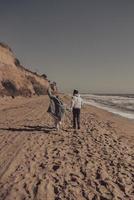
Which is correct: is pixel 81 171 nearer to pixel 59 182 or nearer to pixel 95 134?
pixel 59 182

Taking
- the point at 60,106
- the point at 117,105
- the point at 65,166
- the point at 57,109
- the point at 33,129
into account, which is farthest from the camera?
the point at 117,105

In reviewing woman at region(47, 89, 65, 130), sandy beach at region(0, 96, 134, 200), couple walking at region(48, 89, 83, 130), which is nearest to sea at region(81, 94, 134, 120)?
couple walking at region(48, 89, 83, 130)

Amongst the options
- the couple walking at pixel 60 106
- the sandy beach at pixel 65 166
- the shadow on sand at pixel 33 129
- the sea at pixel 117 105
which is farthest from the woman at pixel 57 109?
the sea at pixel 117 105

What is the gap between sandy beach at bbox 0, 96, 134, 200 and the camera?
8469 mm

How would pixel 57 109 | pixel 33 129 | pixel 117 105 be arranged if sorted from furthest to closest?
pixel 117 105
pixel 33 129
pixel 57 109

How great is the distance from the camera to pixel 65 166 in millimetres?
10359

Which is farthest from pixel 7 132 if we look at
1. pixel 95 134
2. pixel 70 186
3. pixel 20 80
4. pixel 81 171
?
pixel 20 80

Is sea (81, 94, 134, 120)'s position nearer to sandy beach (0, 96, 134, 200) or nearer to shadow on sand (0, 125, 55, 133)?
shadow on sand (0, 125, 55, 133)

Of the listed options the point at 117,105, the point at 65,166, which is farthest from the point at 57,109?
the point at 117,105

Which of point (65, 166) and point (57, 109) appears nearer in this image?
point (65, 166)

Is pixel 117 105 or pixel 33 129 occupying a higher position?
pixel 33 129

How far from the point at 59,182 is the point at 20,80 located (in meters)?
44.8

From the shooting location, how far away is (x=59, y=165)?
10438 mm

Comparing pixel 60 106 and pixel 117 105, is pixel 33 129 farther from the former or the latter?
pixel 117 105
